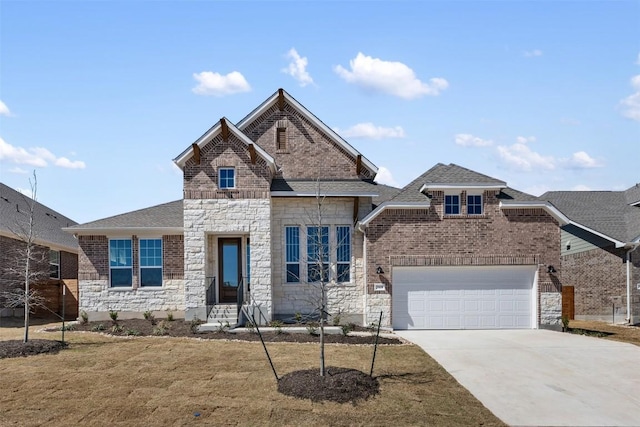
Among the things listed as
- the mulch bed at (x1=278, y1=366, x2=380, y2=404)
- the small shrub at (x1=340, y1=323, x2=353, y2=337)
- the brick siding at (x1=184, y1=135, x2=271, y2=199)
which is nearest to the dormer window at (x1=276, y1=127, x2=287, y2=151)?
the brick siding at (x1=184, y1=135, x2=271, y2=199)

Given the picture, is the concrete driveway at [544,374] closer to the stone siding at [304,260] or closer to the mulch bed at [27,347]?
the stone siding at [304,260]

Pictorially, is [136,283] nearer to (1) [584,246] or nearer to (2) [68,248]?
(2) [68,248]

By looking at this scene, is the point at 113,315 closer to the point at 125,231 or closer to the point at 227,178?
the point at 125,231

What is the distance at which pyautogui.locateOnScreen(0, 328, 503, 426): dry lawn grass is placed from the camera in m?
8.10

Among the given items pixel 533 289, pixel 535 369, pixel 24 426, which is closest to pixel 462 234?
pixel 533 289

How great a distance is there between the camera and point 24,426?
Answer: 7.82m

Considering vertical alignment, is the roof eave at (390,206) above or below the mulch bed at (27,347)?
above

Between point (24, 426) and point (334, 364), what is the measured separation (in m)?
6.27

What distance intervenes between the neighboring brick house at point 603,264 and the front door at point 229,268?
48.9ft

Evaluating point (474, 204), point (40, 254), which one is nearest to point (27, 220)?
point (40, 254)

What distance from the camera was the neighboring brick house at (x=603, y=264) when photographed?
66.7 ft

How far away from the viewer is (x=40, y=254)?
76.8 feet

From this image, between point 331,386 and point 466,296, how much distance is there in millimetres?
9630

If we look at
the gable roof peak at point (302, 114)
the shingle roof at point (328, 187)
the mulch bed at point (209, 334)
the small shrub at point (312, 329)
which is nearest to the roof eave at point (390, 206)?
the shingle roof at point (328, 187)
